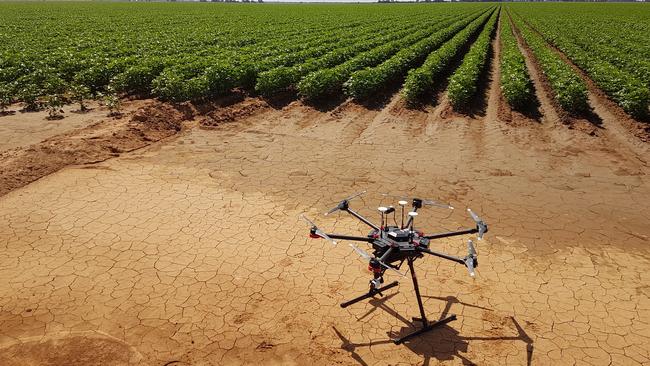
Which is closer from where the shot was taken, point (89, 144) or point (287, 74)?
point (89, 144)

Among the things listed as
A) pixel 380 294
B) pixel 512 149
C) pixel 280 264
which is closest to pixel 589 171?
pixel 512 149

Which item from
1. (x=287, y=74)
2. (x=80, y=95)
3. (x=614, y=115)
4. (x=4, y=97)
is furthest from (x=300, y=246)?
(x=4, y=97)

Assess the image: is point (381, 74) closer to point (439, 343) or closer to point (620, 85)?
point (620, 85)

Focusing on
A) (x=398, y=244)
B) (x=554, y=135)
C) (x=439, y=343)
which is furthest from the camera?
(x=554, y=135)

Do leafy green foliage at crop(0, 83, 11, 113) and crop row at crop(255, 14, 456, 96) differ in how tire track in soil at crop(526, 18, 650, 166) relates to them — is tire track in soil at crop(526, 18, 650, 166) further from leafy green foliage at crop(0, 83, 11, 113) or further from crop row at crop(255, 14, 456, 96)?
leafy green foliage at crop(0, 83, 11, 113)

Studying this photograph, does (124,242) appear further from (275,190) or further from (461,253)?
(461,253)

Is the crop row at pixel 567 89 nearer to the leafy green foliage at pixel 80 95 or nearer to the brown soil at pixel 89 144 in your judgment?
the brown soil at pixel 89 144
